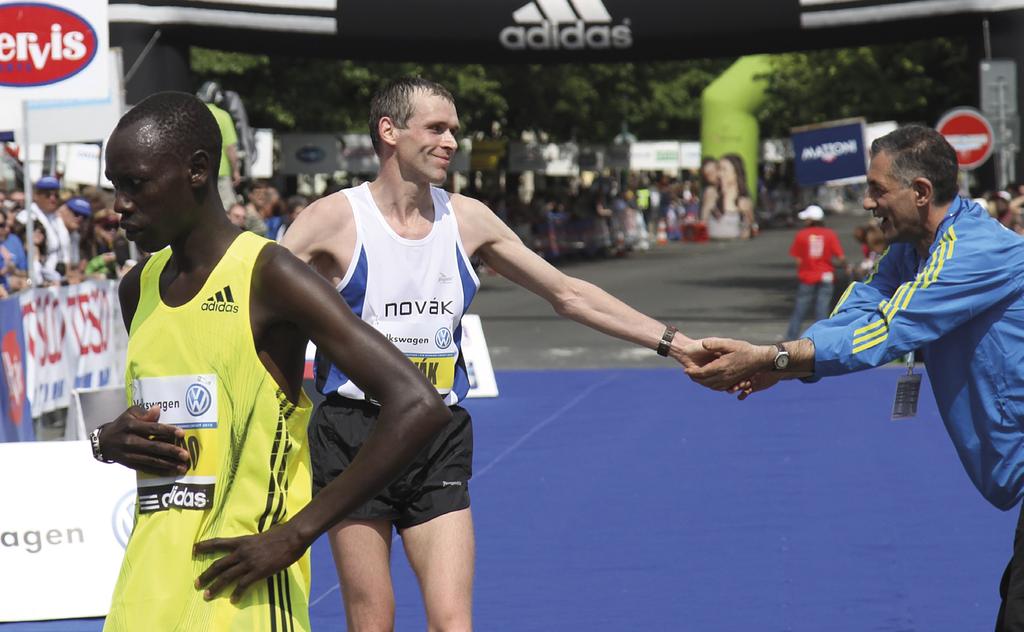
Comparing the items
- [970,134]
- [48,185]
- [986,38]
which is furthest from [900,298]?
[986,38]

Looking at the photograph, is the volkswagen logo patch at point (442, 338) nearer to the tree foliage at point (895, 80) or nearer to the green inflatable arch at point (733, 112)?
the tree foliage at point (895, 80)

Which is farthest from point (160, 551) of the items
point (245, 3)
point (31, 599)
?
point (245, 3)

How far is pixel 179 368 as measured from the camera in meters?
2.99

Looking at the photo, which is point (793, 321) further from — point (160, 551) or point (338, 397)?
point (160, 551)

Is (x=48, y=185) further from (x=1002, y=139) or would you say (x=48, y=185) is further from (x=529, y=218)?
(x=529, y=218)

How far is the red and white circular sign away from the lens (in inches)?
742

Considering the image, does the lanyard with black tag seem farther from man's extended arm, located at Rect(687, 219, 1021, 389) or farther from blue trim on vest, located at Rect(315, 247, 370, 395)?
blue trim on vest, located at Rect(315, 247, 370, 395)

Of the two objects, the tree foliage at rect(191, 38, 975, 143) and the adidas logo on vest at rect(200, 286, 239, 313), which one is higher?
the tree foliage at rect(191, 38, 975, 143)

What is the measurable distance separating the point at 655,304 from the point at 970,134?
8.35m

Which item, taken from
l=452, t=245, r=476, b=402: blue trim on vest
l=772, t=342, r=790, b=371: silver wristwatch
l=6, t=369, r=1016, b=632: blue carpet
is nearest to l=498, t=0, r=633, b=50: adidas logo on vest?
l=6, t=369, r=1016, b=632: blue carpet

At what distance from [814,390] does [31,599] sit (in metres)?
10.2

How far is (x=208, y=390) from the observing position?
9.78 ft

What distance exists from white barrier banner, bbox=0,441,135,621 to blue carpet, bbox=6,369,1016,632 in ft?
0.62

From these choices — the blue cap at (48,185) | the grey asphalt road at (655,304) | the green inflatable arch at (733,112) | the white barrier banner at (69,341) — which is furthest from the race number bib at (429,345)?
the green inflatable arch at (733,112)
